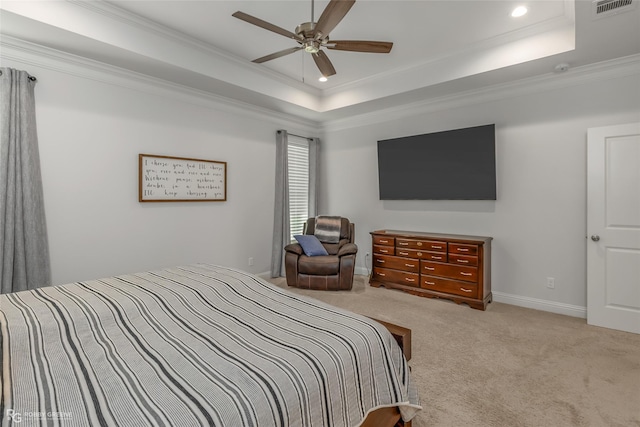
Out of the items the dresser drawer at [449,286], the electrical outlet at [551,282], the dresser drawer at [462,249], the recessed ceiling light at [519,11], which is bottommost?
the dresser drawer at [449,286]

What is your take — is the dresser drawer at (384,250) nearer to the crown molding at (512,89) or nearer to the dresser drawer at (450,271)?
the dresser drawer at (450,271)

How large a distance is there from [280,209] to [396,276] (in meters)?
2.02

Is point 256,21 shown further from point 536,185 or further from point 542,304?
point 542,304

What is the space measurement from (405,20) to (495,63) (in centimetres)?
116

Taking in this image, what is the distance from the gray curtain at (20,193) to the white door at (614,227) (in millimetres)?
5312

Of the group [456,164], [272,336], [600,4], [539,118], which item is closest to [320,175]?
[456,164]

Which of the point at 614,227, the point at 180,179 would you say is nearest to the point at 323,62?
the point at 180,179

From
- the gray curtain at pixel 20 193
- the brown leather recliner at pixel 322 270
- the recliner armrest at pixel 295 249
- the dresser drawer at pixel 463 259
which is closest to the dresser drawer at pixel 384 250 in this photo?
the brown leather recliner at pixel 322 270

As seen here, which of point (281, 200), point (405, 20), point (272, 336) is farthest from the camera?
point (281, 200)

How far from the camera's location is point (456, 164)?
13.3ft

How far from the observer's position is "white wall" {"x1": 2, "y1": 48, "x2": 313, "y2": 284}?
9.52 feet

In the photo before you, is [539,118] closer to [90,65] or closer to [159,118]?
[159,118]

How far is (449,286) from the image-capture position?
12.5ft

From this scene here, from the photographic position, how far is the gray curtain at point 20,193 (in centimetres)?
258
